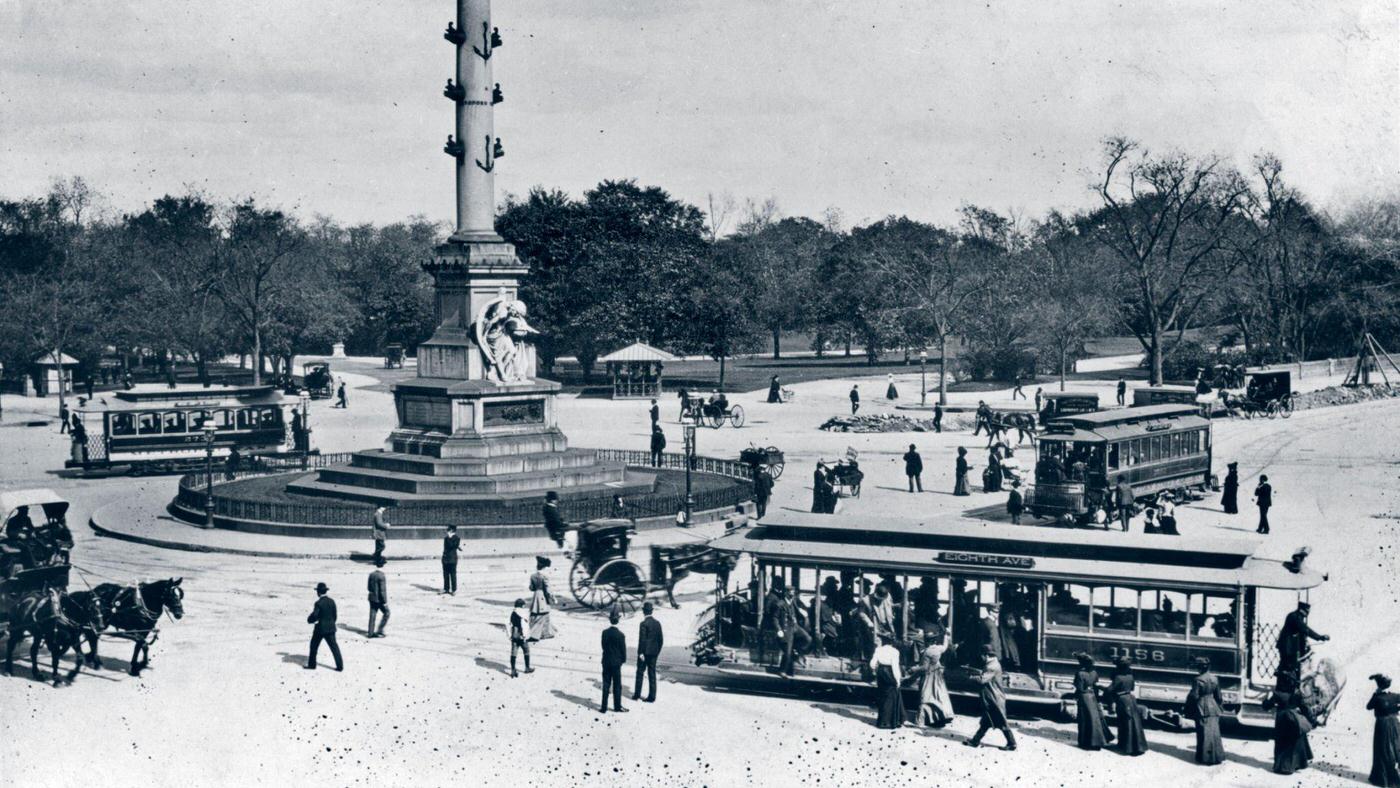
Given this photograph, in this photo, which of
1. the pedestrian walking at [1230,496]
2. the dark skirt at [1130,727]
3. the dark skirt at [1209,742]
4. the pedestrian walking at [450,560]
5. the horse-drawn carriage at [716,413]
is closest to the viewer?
the dark skirt at [1209,742]

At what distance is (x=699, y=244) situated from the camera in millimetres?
81688

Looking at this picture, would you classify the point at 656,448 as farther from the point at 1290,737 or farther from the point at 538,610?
the point at 1290,737

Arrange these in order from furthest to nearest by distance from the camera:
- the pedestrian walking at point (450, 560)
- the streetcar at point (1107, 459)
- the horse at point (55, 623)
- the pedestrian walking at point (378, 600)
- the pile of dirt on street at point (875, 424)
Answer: the pile of dirt on street at point (875, 424) → the streetcar at point (1107, 459) → the pedestrian walking at point (450, 560) → the pedestrian walking at point (378, 600) → the horse at point (55, 623)

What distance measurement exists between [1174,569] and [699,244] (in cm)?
6680

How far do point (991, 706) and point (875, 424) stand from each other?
127ft

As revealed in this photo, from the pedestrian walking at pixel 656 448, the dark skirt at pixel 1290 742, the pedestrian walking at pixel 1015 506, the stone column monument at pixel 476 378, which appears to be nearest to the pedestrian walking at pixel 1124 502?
the pedestrian walking at pixel 1015 506

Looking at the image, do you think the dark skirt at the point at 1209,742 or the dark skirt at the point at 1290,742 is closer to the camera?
the dark skirt at the point at 1290,742

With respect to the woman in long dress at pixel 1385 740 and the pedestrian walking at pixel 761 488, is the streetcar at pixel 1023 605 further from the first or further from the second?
the pedestrian walking at pixel 761 488

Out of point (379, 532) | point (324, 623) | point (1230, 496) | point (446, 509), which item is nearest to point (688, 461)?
point (446, 509)

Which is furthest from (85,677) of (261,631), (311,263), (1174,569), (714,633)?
(311,263)

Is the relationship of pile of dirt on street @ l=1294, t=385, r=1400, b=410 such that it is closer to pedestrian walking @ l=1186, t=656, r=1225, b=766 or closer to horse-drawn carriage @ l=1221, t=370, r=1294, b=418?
horse-drawn carriage @ l=1221, t=370, r=1294, b=418

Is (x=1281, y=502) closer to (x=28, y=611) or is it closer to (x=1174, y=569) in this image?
(x=1174, y=569)

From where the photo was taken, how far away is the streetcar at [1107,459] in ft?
105

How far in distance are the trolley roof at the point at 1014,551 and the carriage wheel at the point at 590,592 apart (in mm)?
4400
